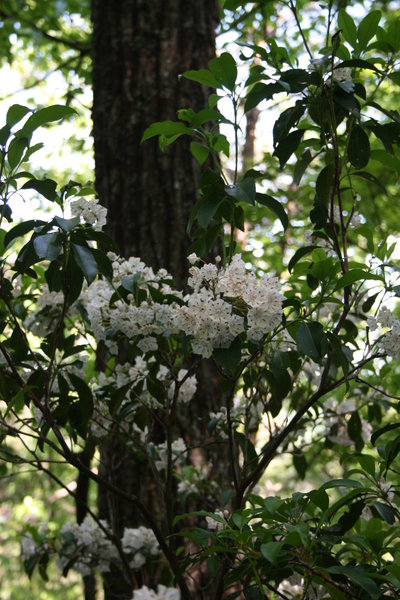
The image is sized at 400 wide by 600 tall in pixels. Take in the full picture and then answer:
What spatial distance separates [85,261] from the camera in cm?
113

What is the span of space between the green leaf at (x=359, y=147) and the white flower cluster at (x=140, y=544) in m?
1.04

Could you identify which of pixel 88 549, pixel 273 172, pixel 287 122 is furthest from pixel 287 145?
pixel 273 172

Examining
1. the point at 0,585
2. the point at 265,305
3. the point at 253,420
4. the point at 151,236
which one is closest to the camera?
the point at 265,305

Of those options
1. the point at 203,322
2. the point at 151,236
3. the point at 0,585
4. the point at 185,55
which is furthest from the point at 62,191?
the point at 0,585

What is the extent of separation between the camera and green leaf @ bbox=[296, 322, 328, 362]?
1095mm

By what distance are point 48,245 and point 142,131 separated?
1248 millimetres

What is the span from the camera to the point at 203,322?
1.12 m

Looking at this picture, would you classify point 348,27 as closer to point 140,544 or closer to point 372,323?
point 372,323

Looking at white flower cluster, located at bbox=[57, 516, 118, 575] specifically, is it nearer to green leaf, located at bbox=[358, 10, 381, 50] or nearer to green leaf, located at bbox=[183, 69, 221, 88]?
green leaf, located at bbox=[183, 69, 221, 88]

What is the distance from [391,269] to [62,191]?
67 centimetres

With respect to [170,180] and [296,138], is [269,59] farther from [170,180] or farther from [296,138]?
[170,180]

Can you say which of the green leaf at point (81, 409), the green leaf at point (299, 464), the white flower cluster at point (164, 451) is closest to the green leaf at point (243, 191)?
the green leaf at point (81, 409)

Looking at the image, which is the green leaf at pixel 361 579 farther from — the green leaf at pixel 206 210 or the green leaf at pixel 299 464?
the green leaf at pixel 299 464

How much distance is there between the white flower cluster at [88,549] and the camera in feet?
5.92
